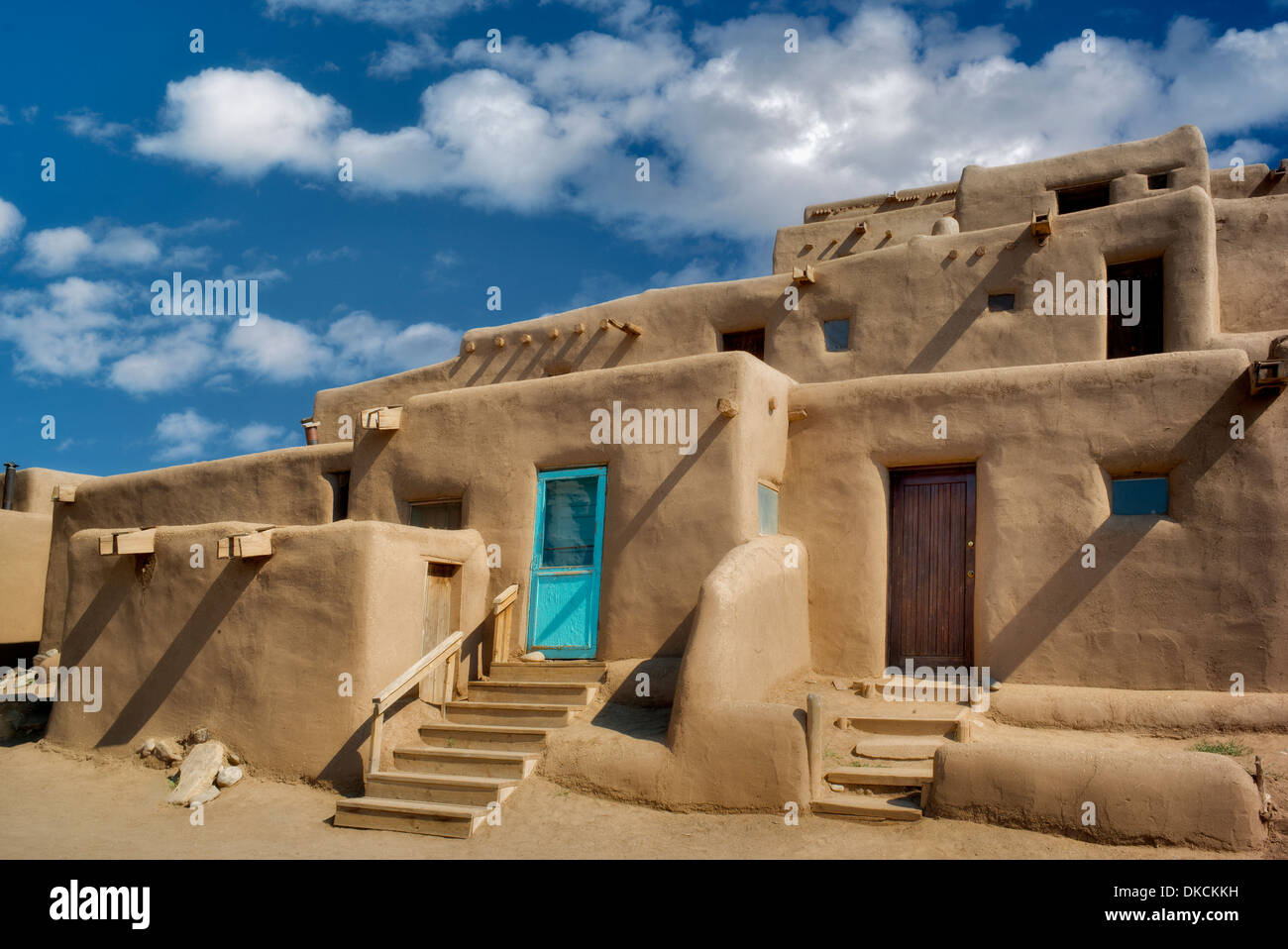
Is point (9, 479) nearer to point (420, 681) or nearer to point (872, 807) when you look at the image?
point (420, 681)

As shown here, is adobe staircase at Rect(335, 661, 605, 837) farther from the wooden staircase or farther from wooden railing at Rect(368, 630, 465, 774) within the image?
the wooden staircase

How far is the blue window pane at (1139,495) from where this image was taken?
34.3ft

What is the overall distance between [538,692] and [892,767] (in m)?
3.68

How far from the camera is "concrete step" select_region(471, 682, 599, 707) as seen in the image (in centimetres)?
1054

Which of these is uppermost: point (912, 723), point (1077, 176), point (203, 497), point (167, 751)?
point (1077, 176)

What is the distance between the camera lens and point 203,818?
9805 mm

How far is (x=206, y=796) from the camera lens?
33.5 feet

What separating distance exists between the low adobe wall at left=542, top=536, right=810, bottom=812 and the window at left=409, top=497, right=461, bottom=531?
407 centimetres

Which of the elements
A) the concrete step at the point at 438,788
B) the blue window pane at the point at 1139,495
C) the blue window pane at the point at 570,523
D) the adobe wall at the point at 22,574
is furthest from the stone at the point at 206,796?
the adobe wall at the point at 22,574

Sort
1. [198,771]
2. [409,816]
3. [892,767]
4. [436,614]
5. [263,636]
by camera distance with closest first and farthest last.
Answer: [892,767], [409,816], [198,771], [263,636], [436,614]

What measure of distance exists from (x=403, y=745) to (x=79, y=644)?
4.84m

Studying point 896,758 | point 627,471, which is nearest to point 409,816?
point 896,758

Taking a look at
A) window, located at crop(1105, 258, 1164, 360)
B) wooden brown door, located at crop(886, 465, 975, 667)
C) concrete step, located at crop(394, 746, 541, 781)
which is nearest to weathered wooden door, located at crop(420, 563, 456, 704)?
concrete step, located at crop(394, 746, 541, 781)
